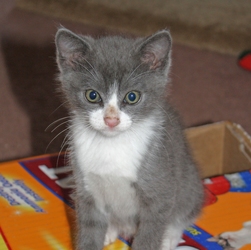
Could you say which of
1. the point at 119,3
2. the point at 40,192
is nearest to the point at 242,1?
the point at 119,3

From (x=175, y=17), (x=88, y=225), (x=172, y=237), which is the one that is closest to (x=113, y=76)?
(x=88, y=225)

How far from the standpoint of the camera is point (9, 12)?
3.66 meters

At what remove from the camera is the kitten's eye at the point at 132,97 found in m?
1.37

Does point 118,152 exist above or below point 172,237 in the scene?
above

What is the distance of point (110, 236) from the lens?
165cm

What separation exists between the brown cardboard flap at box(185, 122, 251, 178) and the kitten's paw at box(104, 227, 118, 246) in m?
0.54

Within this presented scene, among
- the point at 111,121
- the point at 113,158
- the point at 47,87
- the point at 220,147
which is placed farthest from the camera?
the point at 47,87

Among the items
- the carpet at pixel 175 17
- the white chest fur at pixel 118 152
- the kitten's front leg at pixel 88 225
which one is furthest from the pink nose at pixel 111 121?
the carpet at pixel 175 17

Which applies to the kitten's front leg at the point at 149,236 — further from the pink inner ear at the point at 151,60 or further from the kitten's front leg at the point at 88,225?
the pink inner ear at the point at 151,60

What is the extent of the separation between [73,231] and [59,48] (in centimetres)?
61

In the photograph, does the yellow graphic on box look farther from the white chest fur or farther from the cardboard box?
the white chest fur

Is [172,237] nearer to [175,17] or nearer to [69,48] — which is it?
[69,48]

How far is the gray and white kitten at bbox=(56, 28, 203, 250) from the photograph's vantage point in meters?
1.36

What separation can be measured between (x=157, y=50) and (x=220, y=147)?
90 cm
